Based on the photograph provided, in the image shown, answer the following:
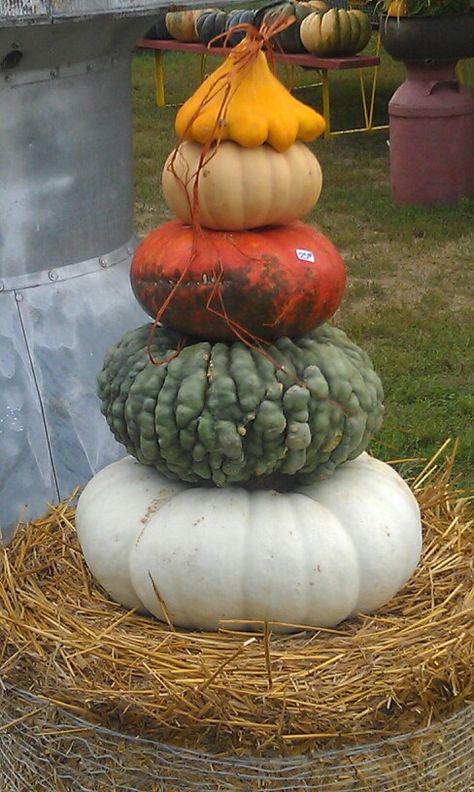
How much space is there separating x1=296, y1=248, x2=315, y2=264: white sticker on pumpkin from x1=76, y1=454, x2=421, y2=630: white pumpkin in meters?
0.34

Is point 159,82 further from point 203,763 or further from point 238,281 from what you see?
point 203,763

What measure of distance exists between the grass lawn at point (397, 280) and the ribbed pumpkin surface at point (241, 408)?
24.4 inches

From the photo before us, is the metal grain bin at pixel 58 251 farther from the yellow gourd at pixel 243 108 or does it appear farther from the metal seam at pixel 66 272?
the yellow gourd at pixel 243 108

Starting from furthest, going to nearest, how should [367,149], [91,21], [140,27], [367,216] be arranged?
[367,149]
[367,216]
[140,27]
[91,21]

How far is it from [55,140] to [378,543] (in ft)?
4.44

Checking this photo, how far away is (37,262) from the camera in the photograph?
2.78 m

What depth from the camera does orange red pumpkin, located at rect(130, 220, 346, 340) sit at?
1.77 m

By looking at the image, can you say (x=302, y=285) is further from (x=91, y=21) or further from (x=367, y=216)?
(x=367, y=216)

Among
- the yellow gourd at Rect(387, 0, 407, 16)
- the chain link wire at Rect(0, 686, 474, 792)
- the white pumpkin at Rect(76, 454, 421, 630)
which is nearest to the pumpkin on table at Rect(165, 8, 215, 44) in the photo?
the yellow gourd at Rect(387, 0, 407, 16)

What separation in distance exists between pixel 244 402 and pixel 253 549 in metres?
0.21

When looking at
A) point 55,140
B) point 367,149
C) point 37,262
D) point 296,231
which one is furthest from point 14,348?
point 367,149

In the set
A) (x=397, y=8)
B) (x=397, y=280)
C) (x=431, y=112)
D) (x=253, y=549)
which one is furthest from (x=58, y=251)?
(x=397, y=8)

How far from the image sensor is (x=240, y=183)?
1.75 meters

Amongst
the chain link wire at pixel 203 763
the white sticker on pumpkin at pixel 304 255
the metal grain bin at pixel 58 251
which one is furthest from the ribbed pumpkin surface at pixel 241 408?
the metal grain bin at pixel 58 251
